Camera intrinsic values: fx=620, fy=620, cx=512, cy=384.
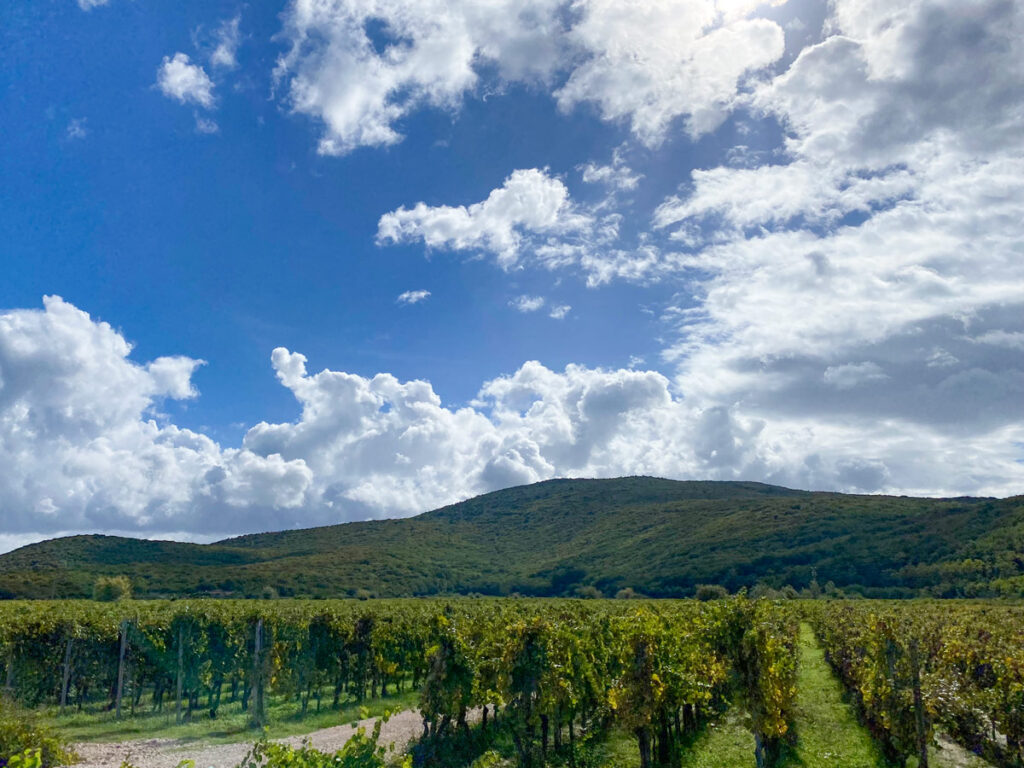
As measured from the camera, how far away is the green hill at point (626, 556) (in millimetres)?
101938

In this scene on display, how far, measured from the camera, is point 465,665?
24.8 meters

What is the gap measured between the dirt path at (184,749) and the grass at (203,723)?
3.79 feet

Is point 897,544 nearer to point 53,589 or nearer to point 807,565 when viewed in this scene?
point 807,565

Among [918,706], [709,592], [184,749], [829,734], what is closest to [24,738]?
[184,749]

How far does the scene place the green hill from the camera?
102 m

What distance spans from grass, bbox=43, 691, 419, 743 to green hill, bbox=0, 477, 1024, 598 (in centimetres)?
6173

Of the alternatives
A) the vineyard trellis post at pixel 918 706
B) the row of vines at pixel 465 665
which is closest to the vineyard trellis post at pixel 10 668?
the row of vines at pixel 465 665

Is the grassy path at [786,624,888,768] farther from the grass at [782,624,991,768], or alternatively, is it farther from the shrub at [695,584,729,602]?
the shrub at [695,584,729,602]

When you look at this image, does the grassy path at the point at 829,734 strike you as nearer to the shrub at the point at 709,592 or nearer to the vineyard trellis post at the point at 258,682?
the vineyard trellis post at the point at 258,682

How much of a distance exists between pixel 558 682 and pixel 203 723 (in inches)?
907

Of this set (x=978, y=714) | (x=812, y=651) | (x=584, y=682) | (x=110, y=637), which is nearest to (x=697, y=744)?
(x=584, y=682)

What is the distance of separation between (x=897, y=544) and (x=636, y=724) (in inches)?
4531

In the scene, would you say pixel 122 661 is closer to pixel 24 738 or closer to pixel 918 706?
pixel 24 738

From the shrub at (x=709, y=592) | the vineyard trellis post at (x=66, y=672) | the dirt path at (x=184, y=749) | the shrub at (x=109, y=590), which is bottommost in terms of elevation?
→ the shrub at (x=709, y=592)
